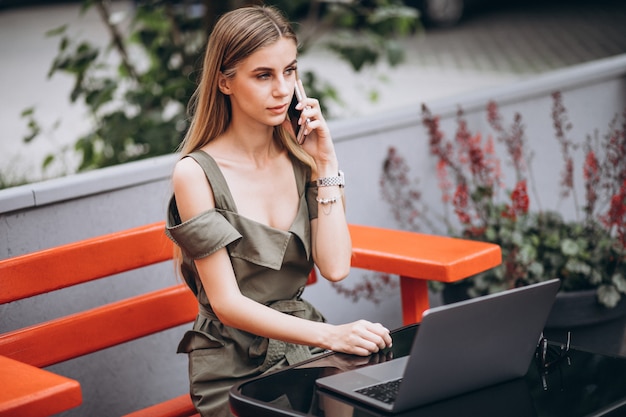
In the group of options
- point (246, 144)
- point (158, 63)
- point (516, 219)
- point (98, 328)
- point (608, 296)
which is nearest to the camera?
point (246, 144)

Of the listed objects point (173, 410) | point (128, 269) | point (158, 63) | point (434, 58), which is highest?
point (158, 63)

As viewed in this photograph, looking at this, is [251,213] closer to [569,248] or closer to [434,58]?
[569,248]

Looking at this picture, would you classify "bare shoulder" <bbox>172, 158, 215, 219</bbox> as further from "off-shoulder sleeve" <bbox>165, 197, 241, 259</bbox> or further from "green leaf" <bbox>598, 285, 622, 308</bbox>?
"green leaf" <bbox>598, 285, 622, 308</bbox>

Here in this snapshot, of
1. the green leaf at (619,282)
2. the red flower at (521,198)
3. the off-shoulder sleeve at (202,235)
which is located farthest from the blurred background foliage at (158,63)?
the off-shoulder sleeve at (202,235)

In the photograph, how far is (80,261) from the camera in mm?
2756

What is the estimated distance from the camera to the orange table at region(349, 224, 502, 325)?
2.81 meters

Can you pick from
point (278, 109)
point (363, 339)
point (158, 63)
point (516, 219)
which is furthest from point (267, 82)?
point (158, 63)

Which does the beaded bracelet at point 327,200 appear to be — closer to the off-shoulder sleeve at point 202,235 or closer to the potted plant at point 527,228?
the off-shoulder sleeve at point 202,235

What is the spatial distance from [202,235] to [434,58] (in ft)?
32.6

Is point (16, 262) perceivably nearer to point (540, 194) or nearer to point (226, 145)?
point (226, 145)

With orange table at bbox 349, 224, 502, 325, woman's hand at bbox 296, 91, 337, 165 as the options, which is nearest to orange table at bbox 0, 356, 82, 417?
woman's hand at bbox 296, 91, 337, 165

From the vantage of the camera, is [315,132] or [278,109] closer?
[278,109]

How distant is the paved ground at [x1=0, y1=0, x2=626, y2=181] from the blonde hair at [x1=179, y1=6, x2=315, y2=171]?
147 inches

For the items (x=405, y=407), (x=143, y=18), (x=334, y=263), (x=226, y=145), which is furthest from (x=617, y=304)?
(x=143, y=18)
